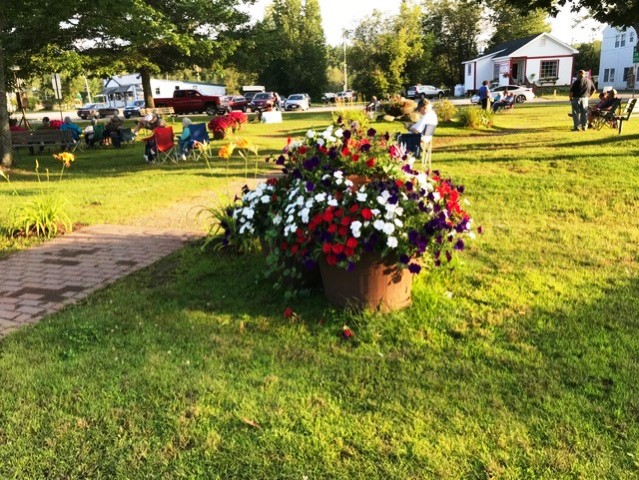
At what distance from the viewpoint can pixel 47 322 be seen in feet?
12.9

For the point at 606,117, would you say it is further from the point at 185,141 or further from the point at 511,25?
the point at 511,25

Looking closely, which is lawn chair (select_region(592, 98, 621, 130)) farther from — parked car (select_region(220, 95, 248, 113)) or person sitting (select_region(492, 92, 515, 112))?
parked car (select_region(220, 95, 248, 113))

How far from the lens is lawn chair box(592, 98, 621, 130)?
1382 cm

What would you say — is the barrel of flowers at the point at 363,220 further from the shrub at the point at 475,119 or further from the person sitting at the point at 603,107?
the shrub at the point at 475,119

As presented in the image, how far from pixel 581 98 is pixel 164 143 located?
10.6 metres

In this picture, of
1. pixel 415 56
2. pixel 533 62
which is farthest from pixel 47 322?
pixel 533 62

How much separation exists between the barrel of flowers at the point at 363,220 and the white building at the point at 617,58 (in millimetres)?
50655

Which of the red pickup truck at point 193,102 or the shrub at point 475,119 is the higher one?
the red pickup truck at point 193,102

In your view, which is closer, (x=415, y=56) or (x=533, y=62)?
(x=415, y=56)

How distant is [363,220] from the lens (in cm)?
344

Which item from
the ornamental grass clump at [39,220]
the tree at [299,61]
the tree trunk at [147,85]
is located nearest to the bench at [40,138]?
the ornamental grass clump at [39,220]

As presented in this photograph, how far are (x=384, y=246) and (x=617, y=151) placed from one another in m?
7.99

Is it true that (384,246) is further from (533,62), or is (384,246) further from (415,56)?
(533,62)

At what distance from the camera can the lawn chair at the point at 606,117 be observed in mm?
13820
